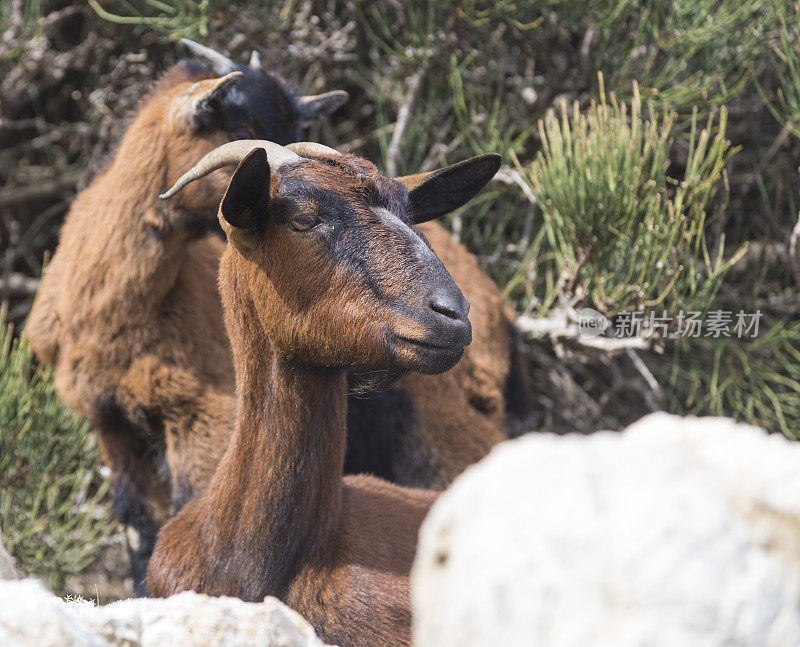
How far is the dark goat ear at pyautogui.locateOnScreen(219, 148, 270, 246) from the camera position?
2619 mm

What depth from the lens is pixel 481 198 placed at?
605cm

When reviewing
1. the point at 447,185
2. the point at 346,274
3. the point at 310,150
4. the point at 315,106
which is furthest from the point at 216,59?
the point at 346,274

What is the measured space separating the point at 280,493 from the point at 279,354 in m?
0.45

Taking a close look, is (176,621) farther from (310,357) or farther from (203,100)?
(203,100)

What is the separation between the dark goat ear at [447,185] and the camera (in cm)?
318

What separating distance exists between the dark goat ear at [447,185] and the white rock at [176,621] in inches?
63.9

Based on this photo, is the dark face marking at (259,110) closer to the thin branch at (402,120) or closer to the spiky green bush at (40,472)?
the thin branch at (402,120)

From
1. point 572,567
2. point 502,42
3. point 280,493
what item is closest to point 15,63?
point 502,42

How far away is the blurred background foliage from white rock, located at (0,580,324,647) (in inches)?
115

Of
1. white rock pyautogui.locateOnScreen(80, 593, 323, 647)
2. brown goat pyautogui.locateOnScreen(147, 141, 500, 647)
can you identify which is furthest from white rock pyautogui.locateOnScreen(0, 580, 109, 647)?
brown goat pyautogui.locateOnScreen(147, 141, 500, 647)

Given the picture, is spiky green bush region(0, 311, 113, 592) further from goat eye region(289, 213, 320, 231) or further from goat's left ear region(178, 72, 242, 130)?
goat eye region(289, 213, 320, 231)

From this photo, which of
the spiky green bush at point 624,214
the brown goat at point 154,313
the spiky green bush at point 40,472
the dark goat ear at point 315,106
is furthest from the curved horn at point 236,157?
the spiky green bush at point 40,472

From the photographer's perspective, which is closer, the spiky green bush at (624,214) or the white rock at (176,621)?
the white rock at (176,621)

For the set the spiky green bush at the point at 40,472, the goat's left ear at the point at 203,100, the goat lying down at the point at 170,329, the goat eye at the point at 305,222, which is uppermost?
the goat eye at the point at 305,222
